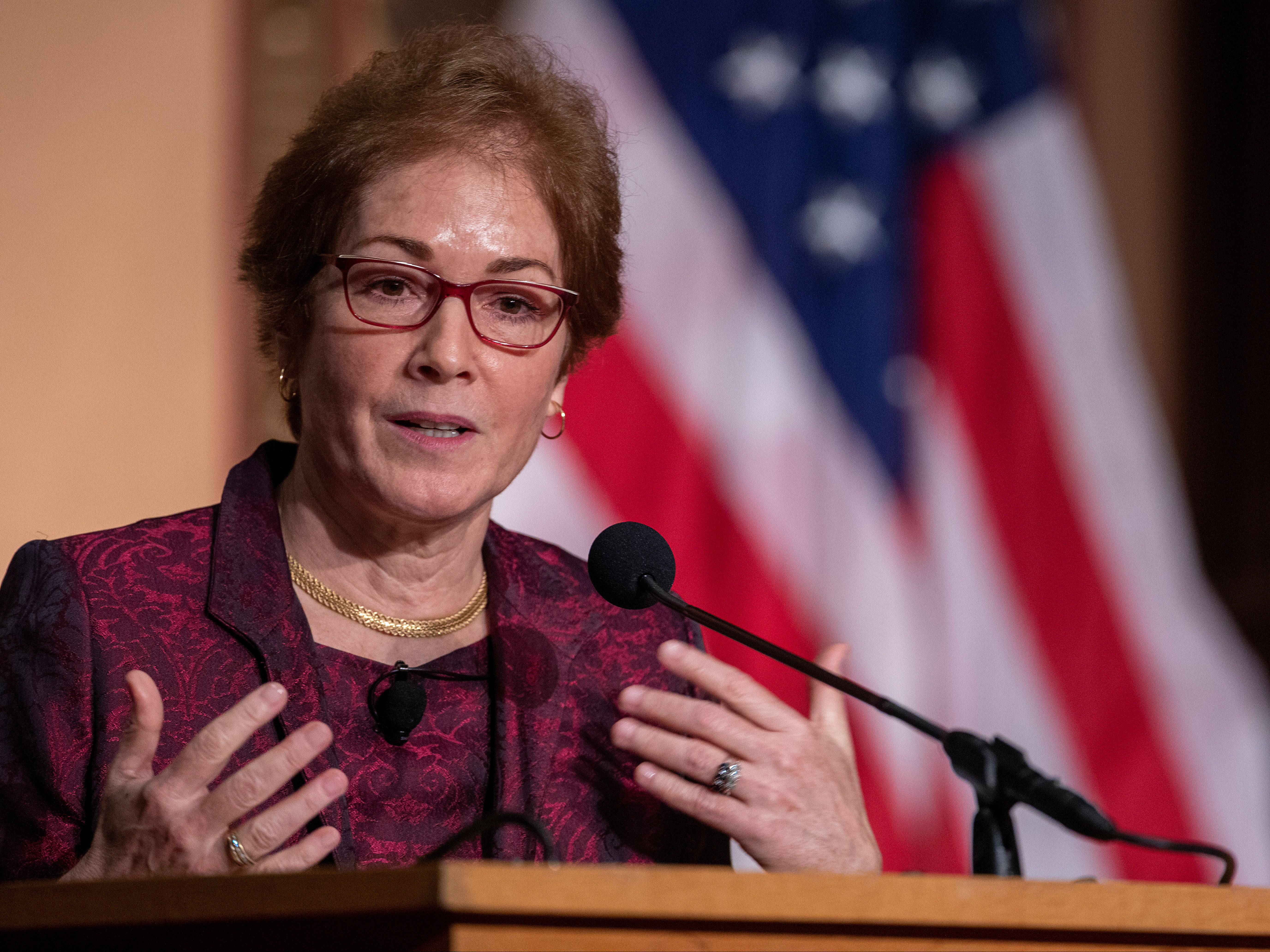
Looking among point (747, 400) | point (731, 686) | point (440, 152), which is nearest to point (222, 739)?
point (731, 686)

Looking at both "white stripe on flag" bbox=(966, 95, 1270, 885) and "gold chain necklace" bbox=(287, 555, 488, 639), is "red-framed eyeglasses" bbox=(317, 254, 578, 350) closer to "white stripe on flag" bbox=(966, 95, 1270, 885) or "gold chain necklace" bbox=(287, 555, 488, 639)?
"gold chain necklace" bbox=(287, 555, 488, 639)

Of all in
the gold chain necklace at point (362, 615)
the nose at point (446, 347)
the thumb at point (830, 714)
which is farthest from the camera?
the gold chain necklace at point (362, 615)

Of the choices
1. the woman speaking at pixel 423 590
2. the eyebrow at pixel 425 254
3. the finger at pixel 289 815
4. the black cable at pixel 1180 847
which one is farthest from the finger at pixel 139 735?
the black cable at pixel 1180 847

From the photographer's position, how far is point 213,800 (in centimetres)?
109

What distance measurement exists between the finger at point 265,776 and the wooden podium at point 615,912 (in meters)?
0.19

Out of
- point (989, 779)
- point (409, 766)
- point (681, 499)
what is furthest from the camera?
point (681, 499)

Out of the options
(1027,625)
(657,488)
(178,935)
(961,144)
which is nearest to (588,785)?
(178,935)

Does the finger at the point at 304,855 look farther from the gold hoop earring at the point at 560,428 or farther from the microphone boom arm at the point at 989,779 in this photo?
the gold hoop earring at the point at 560,428

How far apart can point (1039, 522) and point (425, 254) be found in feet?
6.69

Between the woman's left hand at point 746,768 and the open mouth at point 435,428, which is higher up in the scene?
the open mouth at point 435,428

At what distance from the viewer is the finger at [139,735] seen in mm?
1090

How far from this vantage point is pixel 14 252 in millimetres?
2623

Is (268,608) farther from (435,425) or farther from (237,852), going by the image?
(237,852)

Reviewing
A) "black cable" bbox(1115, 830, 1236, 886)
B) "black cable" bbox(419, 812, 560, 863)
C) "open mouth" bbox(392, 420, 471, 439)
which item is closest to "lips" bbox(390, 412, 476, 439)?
"open mouth" bbox(392, 420, 471, 439)
